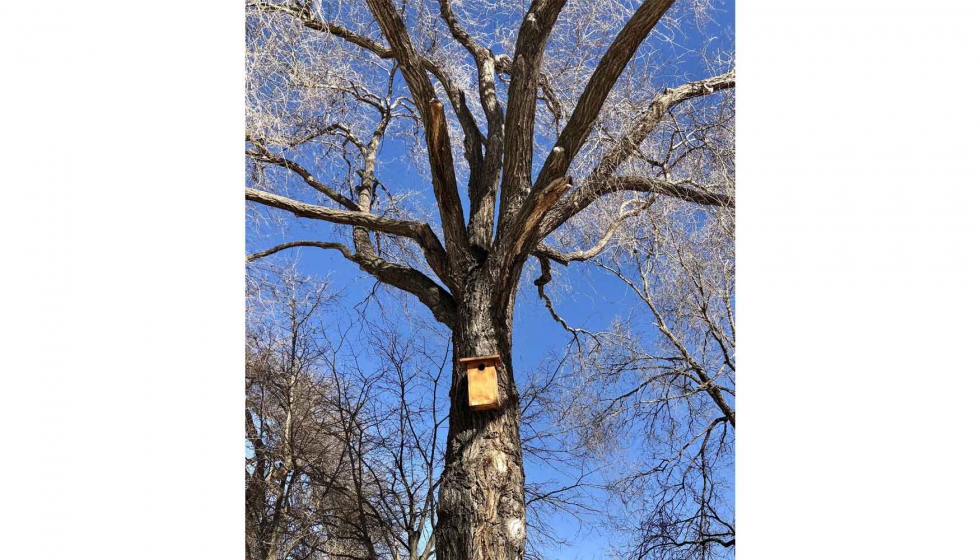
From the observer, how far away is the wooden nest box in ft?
8.30

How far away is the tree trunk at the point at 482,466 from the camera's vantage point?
2.42 m

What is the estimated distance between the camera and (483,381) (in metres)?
2.56

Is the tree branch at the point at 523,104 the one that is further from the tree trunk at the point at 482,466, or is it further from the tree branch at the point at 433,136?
the tree trunk at the point at 482,466

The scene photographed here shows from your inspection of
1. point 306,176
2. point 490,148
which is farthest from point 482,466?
point 306,176

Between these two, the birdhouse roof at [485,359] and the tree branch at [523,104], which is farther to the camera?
the tree branch at [523,104]

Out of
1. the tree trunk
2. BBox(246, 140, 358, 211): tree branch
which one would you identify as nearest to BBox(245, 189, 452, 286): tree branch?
the tree trunk

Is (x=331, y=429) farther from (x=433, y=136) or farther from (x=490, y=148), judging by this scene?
(x=433, y=136)

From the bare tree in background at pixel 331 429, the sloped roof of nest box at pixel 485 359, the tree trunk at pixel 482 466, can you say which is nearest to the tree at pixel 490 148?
the tree trunk at pixel 482 466
